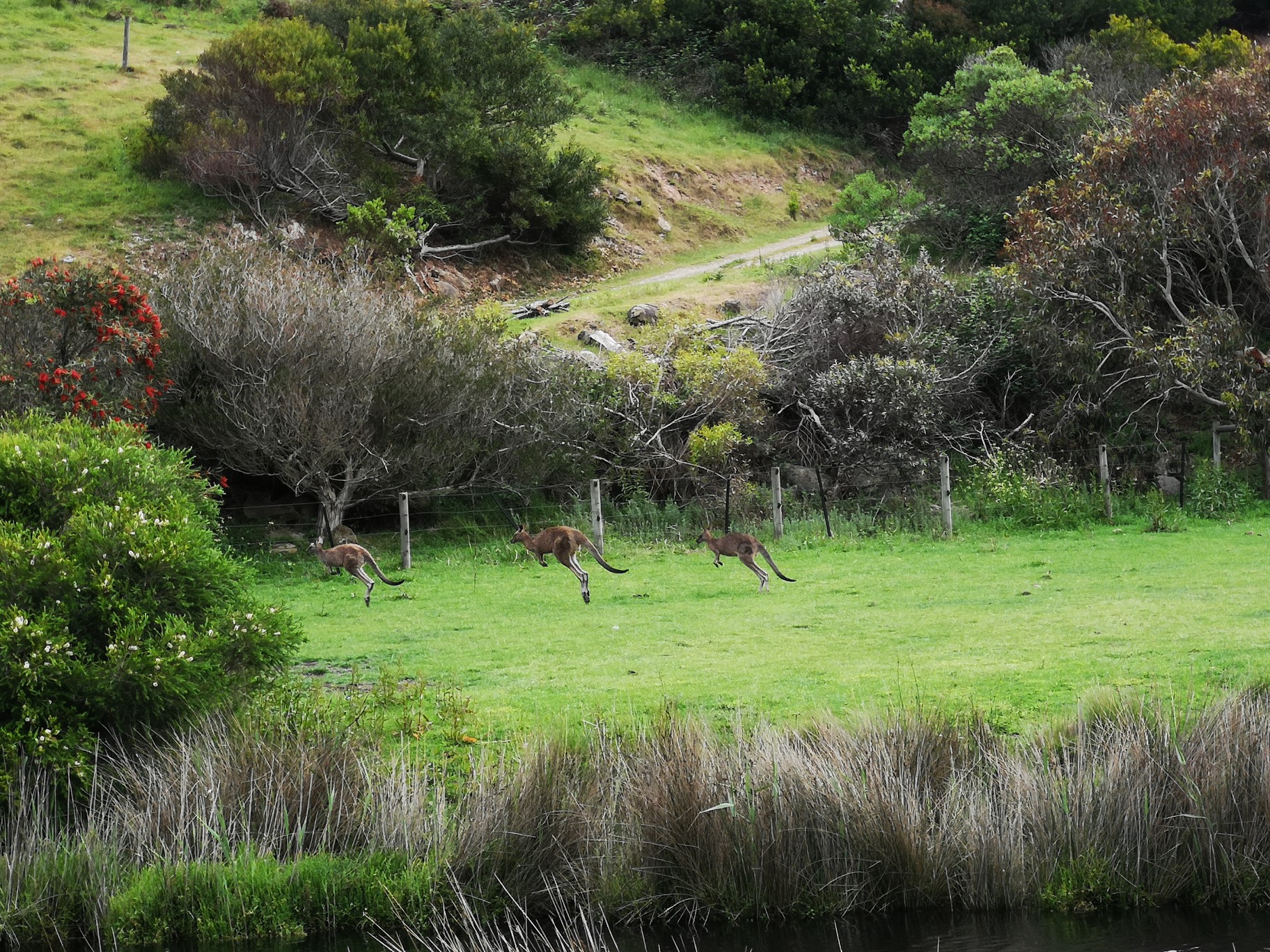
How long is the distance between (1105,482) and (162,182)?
91.6 feet

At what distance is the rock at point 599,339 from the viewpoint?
1065 inches

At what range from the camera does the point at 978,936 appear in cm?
725

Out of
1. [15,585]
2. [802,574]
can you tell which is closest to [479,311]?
[802,574]

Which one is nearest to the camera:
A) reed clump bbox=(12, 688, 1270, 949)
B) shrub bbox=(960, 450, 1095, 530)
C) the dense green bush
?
reed clump bbox=(12, 688, 1270, 949)

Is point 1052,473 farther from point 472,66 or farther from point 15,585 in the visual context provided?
point 472,66

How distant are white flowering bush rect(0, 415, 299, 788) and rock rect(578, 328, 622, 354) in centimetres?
1663

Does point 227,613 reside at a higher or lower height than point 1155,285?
lower

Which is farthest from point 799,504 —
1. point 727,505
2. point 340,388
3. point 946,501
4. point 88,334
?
point 88,334

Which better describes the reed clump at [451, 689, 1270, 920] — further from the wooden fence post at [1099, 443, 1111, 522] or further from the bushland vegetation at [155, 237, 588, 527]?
the wooden fence post at [1099, 443, 1111, 522]

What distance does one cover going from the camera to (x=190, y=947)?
24.9 feet

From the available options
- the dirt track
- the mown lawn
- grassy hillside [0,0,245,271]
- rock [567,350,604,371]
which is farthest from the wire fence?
grassy hillside [0,0,245,271]

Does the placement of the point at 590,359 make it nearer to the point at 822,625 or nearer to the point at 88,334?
the point at 88,334

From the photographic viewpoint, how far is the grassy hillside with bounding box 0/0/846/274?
34969 mm

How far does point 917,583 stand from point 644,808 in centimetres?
980
